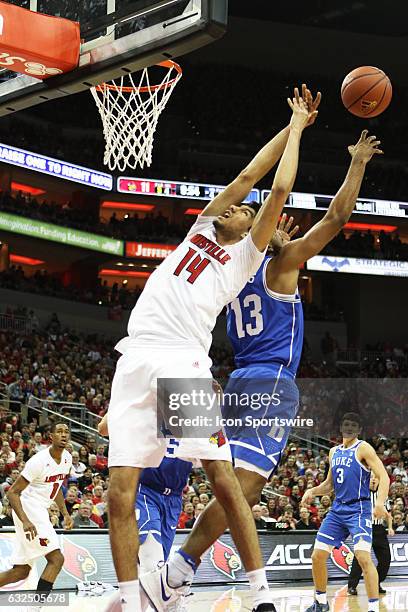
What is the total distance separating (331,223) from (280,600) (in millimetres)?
6496

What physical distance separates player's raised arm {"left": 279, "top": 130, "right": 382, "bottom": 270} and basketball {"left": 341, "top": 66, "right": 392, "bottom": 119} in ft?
2.90

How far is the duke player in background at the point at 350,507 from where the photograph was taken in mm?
8586

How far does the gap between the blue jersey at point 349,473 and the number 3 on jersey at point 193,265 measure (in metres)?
5.42

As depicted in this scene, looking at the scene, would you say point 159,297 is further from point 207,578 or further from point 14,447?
point 14,447

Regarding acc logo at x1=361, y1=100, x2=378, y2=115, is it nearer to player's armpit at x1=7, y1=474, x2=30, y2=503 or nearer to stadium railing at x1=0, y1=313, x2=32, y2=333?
player's armpit at x1=7, y1=474, x2=30, y2=503

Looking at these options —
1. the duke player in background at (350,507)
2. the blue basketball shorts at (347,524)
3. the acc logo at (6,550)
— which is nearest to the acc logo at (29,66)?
the duke player in background at (350,507)

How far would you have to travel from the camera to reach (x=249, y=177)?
15.5 ft

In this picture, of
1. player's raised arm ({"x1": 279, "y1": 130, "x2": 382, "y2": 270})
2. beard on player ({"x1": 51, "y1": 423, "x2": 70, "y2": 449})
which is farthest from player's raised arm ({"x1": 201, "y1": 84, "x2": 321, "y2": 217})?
beard on player ({"x1": 51, "y1": 423, "x2": 70, "y2": 449})

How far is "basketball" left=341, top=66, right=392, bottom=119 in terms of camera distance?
6.15m

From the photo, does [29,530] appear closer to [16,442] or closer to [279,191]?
[279,191]

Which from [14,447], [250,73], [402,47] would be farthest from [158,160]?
[14,447]

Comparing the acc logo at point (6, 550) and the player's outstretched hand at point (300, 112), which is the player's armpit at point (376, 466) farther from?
the player's outstretched hand at point (300, 112)

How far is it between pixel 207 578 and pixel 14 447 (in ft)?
13.4

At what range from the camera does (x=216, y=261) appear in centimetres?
462
